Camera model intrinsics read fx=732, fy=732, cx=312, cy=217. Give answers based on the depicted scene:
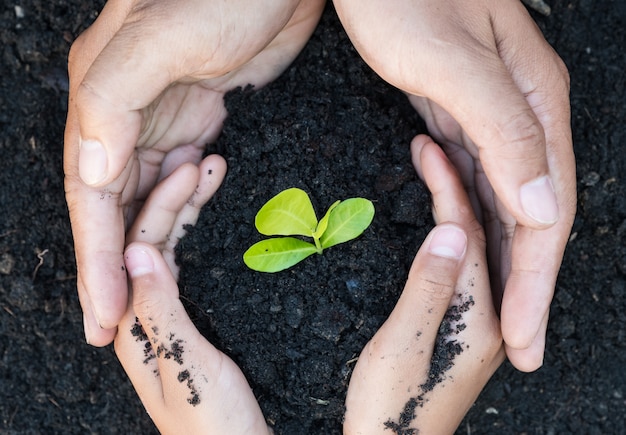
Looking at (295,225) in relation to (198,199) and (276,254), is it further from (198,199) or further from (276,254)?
(198,199)

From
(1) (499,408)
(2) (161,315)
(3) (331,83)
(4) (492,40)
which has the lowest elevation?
(1) (499,408)

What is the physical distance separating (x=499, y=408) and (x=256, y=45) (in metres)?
1.57

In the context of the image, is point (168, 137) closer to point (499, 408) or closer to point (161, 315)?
point (161, 315)

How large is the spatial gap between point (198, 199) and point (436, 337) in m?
0.85

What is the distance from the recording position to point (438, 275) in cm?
204

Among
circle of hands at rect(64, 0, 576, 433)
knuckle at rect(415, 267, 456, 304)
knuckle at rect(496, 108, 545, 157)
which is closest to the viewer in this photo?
knuckle at rect(496, 108, 545, 157)

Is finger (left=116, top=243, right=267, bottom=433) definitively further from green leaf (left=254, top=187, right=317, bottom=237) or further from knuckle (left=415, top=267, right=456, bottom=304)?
knuckle (left=415, top=267, right=456, bottom=304)

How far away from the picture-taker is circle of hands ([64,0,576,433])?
6.31ft

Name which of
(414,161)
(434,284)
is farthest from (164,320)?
(414,161)

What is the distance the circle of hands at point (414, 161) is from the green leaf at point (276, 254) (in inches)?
10.7

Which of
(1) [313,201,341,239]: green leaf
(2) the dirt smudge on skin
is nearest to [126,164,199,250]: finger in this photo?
(1) [313,201,341,239]: green leaf

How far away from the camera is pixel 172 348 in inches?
84.6

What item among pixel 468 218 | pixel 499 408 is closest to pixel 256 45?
pixel 468 218

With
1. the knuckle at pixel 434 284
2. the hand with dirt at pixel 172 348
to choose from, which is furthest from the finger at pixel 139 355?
the knuckle at pixel 434 284
